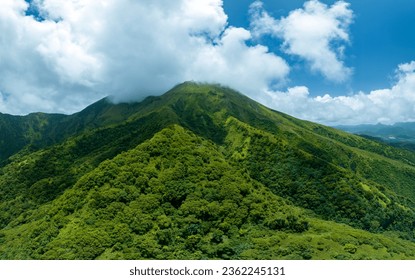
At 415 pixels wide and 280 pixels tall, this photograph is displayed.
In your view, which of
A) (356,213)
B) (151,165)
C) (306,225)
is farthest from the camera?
(356,213)

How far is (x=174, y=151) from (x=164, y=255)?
56391 millimetres

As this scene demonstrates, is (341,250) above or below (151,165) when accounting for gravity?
below

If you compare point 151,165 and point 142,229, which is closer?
point 142,229

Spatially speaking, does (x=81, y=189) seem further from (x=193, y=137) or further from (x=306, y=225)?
(x=306, y=225)

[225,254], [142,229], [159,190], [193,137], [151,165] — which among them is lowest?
[225,254]

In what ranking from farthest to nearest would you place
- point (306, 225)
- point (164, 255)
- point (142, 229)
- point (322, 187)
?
point (322, 187)
point (306, 225)
point (142, 229)
point (164, 255)

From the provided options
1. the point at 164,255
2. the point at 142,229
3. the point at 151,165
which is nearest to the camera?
the point at 164,255

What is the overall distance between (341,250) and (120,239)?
69.0m

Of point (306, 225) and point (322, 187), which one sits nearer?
point (306, 225)

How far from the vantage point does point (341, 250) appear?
116 metres

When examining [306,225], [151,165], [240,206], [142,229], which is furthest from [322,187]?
[142,229]

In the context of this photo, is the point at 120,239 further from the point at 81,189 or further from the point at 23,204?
the point at 23,204

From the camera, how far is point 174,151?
159875mm

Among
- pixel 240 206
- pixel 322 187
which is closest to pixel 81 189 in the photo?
pixel 240 206
